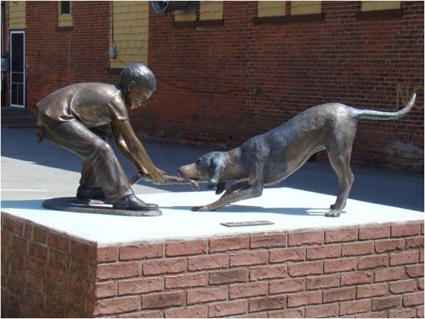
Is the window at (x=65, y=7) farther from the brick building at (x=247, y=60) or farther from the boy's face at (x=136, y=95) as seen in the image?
the boy's face at (x=136, y=95)

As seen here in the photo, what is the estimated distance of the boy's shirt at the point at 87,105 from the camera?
18.9ft

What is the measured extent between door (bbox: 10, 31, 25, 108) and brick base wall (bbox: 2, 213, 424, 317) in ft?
67.6

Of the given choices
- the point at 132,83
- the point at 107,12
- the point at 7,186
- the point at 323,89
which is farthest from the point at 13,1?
the point at 132,83

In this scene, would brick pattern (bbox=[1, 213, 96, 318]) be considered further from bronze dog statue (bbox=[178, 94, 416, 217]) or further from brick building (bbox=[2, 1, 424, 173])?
brick building (bbox=[2, 1, 424, 173])

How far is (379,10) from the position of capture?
14305 millimetres

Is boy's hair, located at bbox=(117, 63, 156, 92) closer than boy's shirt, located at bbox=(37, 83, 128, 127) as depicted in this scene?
No

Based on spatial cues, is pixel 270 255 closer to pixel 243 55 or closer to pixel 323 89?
pixel 323 89

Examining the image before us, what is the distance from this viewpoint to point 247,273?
535 cm

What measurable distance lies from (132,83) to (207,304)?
63.7 inches

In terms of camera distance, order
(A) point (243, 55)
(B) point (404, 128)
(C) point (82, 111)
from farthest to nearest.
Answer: (A) point (243, 55)
(B) point (404, 128)
(C) point (82, 111)

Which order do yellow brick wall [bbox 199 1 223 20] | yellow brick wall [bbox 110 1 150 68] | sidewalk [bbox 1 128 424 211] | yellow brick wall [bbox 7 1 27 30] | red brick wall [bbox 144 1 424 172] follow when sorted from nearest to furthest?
sidewalk [bbox 1 128 424 211] → red brick wall [bbox 144 1 424 172] → yellow brick wall [bbox 199 1 223 20] → yellow brick wall [bbox 110 1 150 68] → yellow brick wall [bbox 7 1 27 30]

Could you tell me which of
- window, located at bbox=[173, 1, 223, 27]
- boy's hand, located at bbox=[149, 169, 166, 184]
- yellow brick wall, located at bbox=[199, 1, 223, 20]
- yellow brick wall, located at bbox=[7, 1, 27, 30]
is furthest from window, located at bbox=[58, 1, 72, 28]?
boy's hand, located at bbox=[149, 169, 166, 184]

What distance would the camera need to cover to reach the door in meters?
25.9

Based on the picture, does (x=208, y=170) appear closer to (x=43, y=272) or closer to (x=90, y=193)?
(x=90, y=193)
